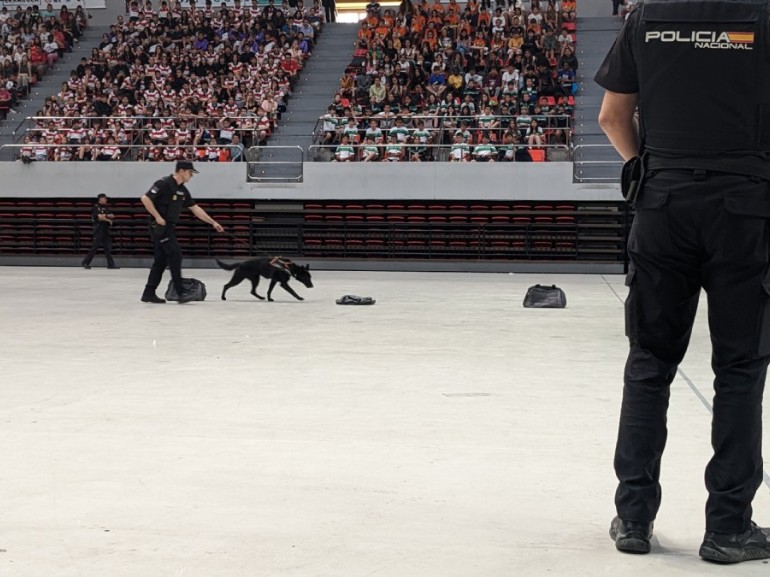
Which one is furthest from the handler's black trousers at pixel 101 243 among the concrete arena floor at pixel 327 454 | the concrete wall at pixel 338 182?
the concrete arena floor at pixel 327 454

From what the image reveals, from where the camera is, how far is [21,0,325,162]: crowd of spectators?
88.1ft

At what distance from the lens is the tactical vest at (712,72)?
11.1 ft

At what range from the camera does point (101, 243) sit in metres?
25.3

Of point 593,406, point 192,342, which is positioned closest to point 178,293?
point 192,342

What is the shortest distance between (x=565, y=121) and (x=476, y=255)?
3829mm

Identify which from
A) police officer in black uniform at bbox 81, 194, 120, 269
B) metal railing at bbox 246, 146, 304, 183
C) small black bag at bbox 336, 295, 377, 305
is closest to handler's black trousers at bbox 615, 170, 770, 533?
small black bag at bbox 336, 295, 377, 305

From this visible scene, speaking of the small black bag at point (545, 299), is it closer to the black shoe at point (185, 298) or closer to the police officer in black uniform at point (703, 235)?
the black shoe at point (185, 298)

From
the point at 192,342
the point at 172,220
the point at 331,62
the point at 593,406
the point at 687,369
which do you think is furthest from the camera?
the point at 331,62

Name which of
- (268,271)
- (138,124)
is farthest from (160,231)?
(138,124)

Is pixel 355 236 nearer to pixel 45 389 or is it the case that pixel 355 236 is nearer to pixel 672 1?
pixel 45 389

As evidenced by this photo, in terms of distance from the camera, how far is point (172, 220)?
557 inches

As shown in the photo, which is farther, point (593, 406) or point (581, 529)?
point (593, 406)

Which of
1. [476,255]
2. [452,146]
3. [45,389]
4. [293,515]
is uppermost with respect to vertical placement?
[293,515]

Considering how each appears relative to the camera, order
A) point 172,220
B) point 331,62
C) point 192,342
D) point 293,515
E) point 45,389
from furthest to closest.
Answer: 1. point 331,62
2. point 172,220
3. point 192,342
4. point 45,389
5. point 293,515
